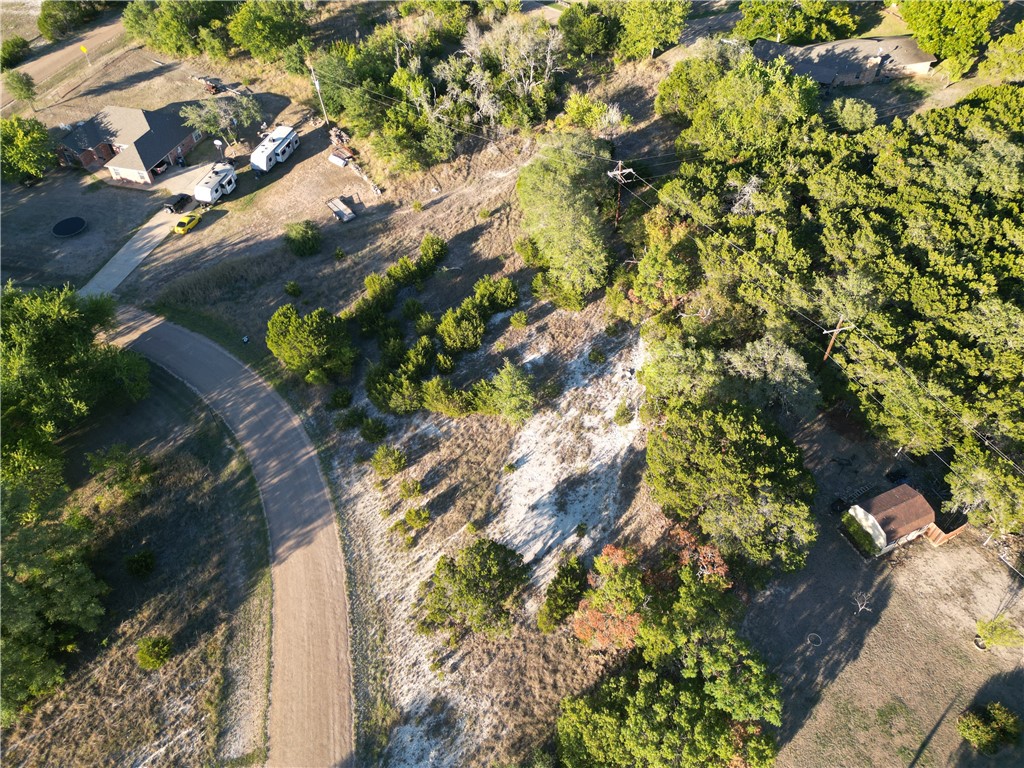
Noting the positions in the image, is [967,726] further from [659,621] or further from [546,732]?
[546,732]

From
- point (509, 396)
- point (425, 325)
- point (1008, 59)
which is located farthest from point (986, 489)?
point (1008, 59)

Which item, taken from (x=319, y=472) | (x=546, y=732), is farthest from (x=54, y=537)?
(x=546, y=732)

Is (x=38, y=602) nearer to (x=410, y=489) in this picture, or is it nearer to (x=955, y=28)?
(x=410, y=489)

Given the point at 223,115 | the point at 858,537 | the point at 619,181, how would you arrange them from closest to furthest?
the point at 858,537, the point at 619,181, the point at 223,115

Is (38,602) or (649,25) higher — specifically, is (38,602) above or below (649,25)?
below

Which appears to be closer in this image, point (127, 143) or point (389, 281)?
point (389, 281)

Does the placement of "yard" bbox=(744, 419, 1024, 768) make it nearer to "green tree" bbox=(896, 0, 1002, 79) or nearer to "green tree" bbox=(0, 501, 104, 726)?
"green tree" bbox=(0, 501, 104, 726)

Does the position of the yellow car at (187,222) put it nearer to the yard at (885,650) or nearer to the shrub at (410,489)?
the shrub at (410,489)
